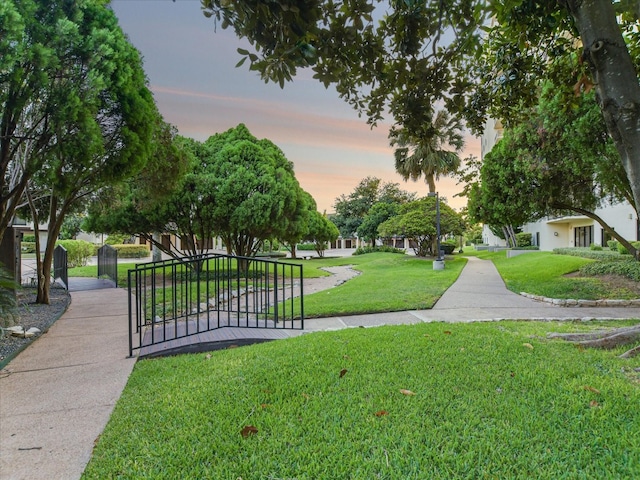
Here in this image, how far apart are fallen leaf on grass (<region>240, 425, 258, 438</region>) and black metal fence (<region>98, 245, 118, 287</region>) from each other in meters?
12.5

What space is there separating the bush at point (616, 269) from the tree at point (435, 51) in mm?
6718

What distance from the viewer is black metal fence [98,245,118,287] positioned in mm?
13407

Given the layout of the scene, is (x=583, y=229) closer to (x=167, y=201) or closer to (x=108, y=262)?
(x=167, y=201)

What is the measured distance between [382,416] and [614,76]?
3.04 metres

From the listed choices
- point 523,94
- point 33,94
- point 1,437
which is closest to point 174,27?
point 33,94

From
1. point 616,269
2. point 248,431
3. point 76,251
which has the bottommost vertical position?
point 248,431

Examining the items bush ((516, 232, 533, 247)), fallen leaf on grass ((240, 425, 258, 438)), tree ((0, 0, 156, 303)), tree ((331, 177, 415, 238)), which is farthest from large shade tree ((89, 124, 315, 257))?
tree ((331, 177, 415, 238))

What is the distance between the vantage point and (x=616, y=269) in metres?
10.1

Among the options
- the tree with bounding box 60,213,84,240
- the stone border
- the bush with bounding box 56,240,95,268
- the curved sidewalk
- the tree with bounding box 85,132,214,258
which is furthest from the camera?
the tree with bounding box 60,213,84,240

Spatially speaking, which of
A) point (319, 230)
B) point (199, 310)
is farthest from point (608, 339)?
point (319, 230)

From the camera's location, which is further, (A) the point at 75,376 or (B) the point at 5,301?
(B) the point at 5,301

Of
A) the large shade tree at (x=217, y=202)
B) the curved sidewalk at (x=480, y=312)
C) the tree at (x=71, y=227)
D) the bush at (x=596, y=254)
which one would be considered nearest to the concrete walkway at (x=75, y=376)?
the curved sidewalk at (x=480, y=312)

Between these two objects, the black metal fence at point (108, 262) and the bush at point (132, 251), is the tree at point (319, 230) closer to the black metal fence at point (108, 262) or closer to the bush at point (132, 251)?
the black metal fence at point (108, 262)

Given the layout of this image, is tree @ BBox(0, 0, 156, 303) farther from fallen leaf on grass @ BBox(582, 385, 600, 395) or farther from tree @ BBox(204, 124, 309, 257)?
fallen leaf on grass @ BBox(582, 385, 600, 395)
